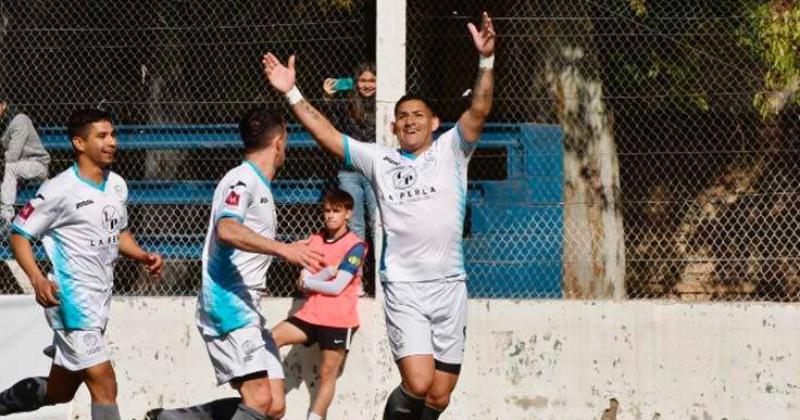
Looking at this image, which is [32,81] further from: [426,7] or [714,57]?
[714,57]

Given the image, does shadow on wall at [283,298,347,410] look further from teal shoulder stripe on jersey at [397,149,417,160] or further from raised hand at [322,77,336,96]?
teal shoulder stripe on jersey at [397,149,417,160]

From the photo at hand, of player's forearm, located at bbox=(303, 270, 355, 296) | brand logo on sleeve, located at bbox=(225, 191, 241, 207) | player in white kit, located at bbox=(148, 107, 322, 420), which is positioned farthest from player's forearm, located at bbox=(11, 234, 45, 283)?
player's forearm, located at bbox=(303, 270, 355, 296)

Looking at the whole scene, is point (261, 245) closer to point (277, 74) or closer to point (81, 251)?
point (277, 74)

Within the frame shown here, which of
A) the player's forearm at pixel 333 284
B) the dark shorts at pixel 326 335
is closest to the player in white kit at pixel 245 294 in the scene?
the player's forearm at pixel 333 284

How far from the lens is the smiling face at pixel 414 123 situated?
1062 centimetres

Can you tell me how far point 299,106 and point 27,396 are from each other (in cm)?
259

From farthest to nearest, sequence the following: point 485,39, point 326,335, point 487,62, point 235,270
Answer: point 326,335 < point 487,62 < point 485,39 < point 235,270

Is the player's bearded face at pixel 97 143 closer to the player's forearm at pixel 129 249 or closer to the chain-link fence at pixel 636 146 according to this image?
the player's forearm at pixel 129 249

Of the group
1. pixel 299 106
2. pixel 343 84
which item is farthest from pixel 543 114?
pixel 299 106

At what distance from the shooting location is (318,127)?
1059 cm

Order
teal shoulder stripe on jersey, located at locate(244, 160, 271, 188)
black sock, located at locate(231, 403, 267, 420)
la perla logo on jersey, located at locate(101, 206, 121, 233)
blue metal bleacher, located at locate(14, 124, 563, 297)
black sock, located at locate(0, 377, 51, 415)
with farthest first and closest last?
blue metal bleacher, located at locate(14, 124, 563, 297) < black sock, located at locate(0, 377, 51, 415) < la perla logo on jersey, located at locate(101, 206, 121, 233) < teal shoulder stripe on jersey, located at locate(244, 160, 271, 188) < black sock, located at locate(231, 403, 267, 420)

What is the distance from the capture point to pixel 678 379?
12352 millimetres

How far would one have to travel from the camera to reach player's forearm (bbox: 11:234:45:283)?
10.5 metres

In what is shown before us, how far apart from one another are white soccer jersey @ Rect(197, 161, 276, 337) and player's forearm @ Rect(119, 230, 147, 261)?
1241 mm
